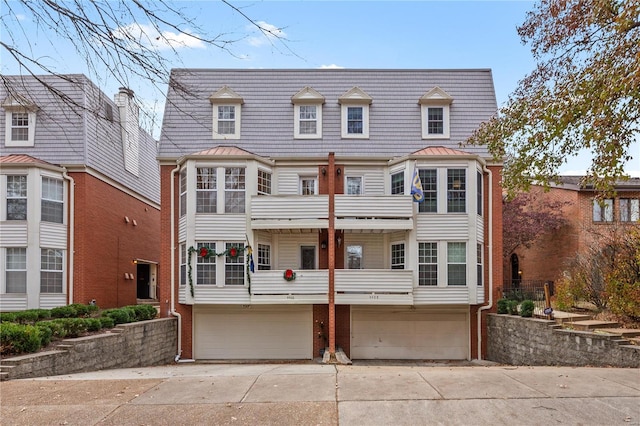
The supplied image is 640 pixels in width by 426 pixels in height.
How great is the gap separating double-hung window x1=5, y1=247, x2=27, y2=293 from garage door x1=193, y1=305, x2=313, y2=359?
21.9ft

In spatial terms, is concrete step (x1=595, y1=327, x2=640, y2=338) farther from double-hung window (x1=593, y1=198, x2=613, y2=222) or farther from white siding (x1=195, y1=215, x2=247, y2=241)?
double-hung window (x1=593, y1=198, x2=613, y2=222)

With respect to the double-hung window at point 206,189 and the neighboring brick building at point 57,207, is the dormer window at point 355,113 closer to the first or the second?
the double-hung window at point 206,189

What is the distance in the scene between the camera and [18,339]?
35.4ft

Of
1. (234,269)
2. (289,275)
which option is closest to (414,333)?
(289,275)

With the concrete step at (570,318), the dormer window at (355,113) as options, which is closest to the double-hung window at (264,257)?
the dormer window at (355,113)

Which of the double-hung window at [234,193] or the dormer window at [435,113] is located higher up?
the dormer window at [435,113]

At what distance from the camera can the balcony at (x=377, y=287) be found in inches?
664

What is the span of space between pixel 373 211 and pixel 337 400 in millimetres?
10640

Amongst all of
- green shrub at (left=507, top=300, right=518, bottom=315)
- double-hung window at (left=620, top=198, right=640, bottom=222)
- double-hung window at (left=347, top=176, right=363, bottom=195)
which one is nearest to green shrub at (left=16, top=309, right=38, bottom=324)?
double-hung window at (left=347, top=176, right=363, bottom=195)

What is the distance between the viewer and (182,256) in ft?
60.0

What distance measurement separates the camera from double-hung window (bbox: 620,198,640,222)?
26.0 m

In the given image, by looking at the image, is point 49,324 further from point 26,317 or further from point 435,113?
point 435,113

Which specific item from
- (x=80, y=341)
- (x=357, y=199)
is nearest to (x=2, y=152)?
(x=80, y=341)

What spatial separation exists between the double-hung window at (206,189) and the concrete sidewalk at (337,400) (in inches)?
360
